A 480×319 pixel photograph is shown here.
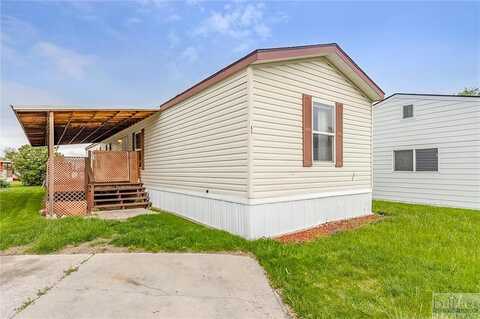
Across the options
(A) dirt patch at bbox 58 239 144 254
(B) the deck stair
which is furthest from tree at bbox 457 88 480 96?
(A) dirt patch at bbox 58 239 144 254

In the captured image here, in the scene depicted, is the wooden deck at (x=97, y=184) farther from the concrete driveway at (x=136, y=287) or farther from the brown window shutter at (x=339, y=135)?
the brown window shutter at (x=339, y=135)

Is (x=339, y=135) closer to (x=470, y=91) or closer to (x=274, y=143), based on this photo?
(x=274, y=143)

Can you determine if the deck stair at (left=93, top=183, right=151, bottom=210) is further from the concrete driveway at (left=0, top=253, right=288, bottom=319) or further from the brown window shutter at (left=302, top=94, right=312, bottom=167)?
the brown window shutter at (left=302, top=94, right=312, bottom=167)

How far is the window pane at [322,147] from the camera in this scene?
268 inches

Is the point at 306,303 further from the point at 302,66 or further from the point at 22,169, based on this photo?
the point at 22,169

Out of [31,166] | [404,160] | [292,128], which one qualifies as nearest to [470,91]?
[404,160]

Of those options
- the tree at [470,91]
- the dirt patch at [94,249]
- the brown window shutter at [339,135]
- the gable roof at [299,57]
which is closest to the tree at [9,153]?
the gable roof at [299,57]

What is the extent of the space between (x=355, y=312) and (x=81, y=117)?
9.58m

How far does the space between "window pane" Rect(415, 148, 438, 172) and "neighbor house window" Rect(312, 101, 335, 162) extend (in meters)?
5.34

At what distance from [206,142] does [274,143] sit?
6.16 feet

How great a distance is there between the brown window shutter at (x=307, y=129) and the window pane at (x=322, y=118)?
0.37 metres

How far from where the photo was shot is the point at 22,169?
25.8m

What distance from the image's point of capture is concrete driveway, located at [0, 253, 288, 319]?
2.77m

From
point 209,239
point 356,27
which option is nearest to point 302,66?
point 209,239
